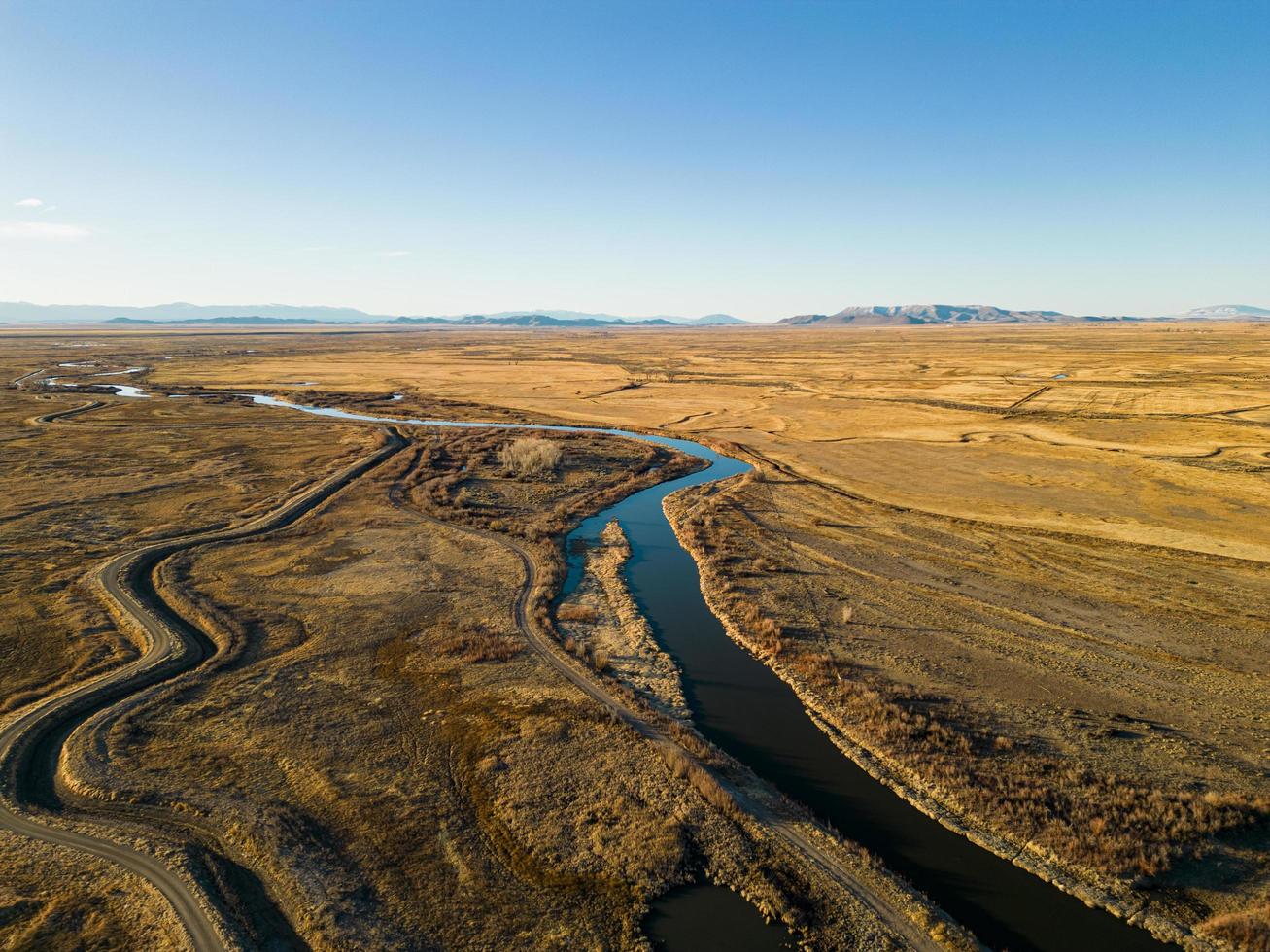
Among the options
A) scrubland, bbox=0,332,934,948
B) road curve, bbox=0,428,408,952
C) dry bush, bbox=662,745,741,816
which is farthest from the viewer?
dry bush, bbox=662,745,741,816

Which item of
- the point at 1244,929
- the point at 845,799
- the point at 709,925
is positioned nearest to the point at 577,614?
the point at 845,799

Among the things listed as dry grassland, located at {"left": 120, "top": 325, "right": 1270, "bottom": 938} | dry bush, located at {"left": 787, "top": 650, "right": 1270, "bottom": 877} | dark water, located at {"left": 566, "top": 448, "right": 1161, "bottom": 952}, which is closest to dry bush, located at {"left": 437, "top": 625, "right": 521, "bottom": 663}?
dark water, located at {"left": 566, "top": 448, "right": 1161, "bottom": 952}

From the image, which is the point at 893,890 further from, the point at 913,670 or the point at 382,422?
the point at 382,422

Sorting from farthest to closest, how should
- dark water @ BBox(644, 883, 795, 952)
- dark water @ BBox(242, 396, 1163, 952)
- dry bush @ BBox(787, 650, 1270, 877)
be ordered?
dry bush @ BBox(787, 650, 1270, 877) < dark water @ BBox(242, 396, 1163, 952) < dark water @ BBox(644, 883, 795, 952)

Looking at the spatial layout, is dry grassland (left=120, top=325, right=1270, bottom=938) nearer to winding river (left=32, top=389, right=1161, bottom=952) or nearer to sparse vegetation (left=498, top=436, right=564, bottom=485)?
winding river (left=32, top=389, right=1161, bottom=952)

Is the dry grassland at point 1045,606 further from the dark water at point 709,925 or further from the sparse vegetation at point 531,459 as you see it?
the sparse vegetation at point 531,459
